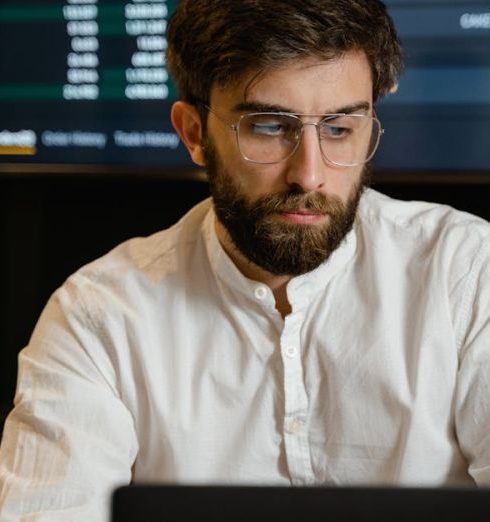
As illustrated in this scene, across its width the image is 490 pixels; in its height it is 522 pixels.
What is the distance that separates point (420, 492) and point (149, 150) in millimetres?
1596

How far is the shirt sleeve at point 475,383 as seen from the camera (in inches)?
55.3

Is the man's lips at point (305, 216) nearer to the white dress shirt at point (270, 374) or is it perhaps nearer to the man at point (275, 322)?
the man at point (275, 322)

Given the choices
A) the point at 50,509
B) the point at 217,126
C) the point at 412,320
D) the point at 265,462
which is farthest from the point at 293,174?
the point at 50,509

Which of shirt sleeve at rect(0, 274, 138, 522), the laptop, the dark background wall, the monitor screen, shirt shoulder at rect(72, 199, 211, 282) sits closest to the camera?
the laptop

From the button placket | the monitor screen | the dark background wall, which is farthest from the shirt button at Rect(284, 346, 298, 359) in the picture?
the dark background wall

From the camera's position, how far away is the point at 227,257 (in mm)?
1578

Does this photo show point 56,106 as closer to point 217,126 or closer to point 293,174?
point 217,126

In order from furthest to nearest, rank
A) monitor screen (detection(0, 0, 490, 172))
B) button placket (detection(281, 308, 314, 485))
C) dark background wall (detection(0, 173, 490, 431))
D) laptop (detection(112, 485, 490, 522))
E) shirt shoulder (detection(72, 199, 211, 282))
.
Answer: dark background wall (detection(0, 173, 490, 431))
monitor screen (detection(0, 0, 490, 172))
shirt shoulder (detection(72, 199, 211, 282))
button placket (detection(281, 308, 314, 485))
laptop (detection(112, 485, 490, 522))

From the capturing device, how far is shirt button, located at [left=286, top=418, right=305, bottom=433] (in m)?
1.48

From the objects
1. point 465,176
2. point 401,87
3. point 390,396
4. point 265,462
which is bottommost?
point 265,462

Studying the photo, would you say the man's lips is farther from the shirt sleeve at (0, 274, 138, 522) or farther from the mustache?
the shirt sleeve at (0, 274, 138, 522)

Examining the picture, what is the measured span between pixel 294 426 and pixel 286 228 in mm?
293

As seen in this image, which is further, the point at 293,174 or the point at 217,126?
the point at 217,126

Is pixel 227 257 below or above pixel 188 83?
below
